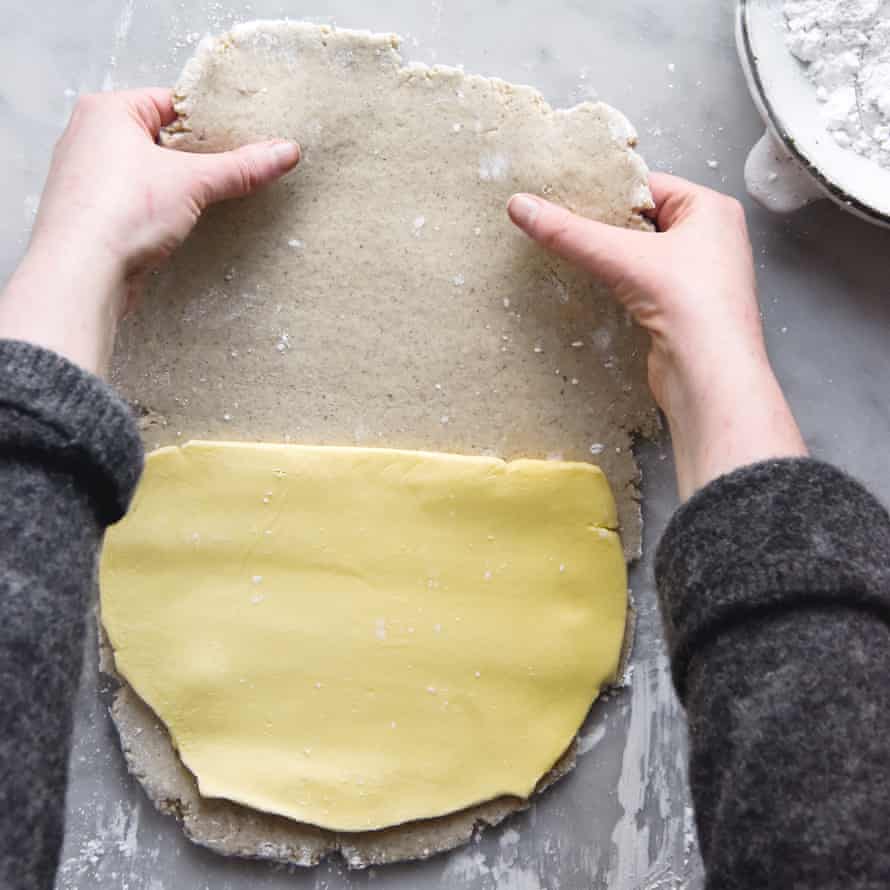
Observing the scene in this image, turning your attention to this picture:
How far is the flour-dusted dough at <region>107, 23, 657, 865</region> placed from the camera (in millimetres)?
1084

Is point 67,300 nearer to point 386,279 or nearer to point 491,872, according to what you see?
point 386,279

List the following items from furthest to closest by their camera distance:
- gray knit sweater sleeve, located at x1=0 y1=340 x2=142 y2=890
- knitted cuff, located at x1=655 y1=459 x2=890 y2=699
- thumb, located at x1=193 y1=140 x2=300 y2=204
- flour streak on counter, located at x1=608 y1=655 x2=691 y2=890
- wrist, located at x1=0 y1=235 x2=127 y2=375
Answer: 1. flour streak on counter, located at x1=608 y1=655 x2=691 y2=890
2. thumb, located at x1=193 y1=140 x2=300 y2=204
3. wrist, located at x1=0 y1=235 x2=127 y2=375
4. knitted cuff, located at x1=655 y1=459 x2=890 y2=699
5. gray knit sweater sleeve, located at x1=0 y1=340 x2=142 y2=890

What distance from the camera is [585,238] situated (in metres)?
1.03

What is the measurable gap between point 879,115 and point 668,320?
381mm

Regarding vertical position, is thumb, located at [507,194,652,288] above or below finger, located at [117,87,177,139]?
below

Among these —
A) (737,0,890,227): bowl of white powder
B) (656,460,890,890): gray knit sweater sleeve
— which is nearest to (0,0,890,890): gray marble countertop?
(737,0,890,227): bowl of white powder

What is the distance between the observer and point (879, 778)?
70 centimetres

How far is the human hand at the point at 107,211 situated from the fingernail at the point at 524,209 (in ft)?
0.85

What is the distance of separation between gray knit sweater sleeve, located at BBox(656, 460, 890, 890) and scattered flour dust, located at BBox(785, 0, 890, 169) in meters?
0.50

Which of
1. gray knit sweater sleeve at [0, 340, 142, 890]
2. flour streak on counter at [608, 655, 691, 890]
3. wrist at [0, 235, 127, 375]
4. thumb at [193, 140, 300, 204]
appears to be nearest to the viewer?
gray knit sweater sleeve at [0, 340, 142, 890]

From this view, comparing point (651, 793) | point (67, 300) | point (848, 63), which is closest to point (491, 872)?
point (651, 793)

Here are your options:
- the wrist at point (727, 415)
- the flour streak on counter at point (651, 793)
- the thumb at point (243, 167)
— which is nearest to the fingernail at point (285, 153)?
the thumb at point (243, 167)

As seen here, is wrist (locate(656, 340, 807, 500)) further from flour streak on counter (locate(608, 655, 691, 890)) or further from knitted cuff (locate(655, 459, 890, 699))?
flour streak on counter (locate(608, 655, 691, 890))

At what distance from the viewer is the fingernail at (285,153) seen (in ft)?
3.43
